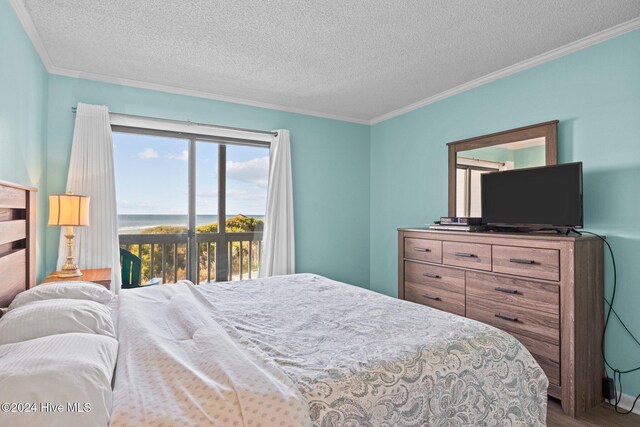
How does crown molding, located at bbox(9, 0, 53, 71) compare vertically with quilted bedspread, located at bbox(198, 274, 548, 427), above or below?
above

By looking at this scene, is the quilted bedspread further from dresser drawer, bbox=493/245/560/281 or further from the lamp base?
the lamp base

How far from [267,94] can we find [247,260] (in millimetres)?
1946

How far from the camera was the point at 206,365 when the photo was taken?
1.28 m

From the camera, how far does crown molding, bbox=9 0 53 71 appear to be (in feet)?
7.17

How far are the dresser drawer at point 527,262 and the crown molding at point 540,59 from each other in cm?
159

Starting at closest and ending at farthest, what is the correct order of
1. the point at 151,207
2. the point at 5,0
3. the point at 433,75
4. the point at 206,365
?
the point at 206,365
the point at 5,0
the point at 433,75
the point at 151,207

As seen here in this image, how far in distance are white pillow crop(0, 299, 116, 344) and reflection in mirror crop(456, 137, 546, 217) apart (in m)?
3.08

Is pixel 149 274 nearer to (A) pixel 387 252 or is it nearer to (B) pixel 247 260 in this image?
(B) pixel 247 260

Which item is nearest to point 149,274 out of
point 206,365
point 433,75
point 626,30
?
point 206,365

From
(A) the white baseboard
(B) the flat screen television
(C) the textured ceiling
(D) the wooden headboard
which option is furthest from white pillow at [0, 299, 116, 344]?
(A) the white baseboard

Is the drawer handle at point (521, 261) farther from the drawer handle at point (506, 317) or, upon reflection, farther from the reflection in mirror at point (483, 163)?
the reflection in mirror at point (483, 163)

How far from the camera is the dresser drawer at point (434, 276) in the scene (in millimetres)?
2980

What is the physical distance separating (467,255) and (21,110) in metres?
3.48

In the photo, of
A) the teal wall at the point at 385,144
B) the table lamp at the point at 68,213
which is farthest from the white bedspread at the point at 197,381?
the teal wall at the point at 385,144
